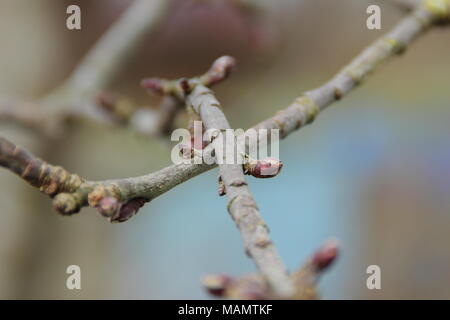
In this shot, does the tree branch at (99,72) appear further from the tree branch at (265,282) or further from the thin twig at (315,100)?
the tree branch at (265,282)

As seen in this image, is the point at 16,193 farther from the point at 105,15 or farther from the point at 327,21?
the point at 327,21

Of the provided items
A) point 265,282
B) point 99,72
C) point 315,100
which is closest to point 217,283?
point 265,282

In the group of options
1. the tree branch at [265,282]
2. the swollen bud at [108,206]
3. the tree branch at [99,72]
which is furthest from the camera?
the tree branch at [99,72]

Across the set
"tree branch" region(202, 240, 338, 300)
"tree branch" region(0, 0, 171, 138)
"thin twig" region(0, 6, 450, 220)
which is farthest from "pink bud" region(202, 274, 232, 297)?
"tree branch" region(0, 0, 171, 138)

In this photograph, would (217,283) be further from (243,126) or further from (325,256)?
(243,126)

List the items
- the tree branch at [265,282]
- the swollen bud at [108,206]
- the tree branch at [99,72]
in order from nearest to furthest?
the tree branch at [265,282]
the swollen bud at [108,206]
the tree branch at [99,72]

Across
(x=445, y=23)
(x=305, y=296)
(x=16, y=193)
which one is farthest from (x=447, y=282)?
(x=305, y=296)

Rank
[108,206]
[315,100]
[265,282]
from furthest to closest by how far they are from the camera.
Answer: [315,100] → [108,206] → [265,282]

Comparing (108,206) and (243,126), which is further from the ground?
(243,126)

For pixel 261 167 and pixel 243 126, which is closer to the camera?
pixel 261 167

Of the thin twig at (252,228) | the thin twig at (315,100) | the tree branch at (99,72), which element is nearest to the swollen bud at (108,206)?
the thin twig at (315,100)
